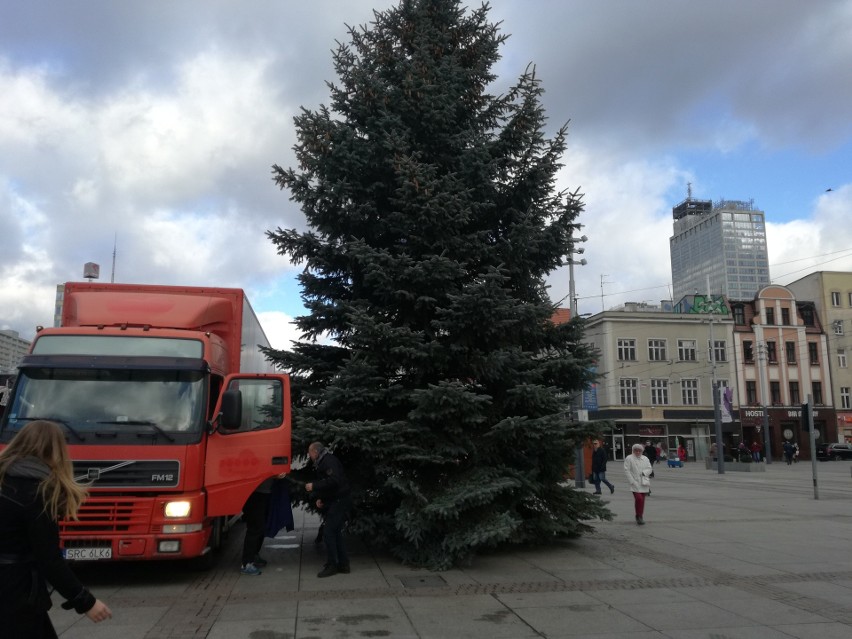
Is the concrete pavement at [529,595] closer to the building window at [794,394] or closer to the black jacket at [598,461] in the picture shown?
the black jacket at [598,461]

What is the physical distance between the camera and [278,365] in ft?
35.7

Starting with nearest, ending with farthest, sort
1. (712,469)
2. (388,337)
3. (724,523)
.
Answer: (388,337) → (724,523) → (712,469)

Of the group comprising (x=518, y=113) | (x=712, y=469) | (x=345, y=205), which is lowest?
(x=712, y=469)

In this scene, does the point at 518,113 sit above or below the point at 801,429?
above

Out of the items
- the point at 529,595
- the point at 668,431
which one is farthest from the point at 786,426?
the point at 529,595

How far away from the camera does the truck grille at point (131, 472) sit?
739 cm

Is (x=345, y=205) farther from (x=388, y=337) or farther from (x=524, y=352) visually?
(x=524, y=352)

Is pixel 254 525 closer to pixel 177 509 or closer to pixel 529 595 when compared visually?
pixel 177 509

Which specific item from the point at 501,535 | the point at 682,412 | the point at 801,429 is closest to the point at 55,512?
the point at 501,535

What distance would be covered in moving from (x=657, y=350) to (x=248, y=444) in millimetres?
56979

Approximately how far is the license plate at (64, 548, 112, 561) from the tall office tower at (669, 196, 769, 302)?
5197 inches

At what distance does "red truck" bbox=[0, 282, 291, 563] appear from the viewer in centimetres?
753

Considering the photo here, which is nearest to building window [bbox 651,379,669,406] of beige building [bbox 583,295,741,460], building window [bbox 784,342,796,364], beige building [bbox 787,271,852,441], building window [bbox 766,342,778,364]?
beige building [bbox 583,295,741,460]

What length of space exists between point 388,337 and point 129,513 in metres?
3.71
